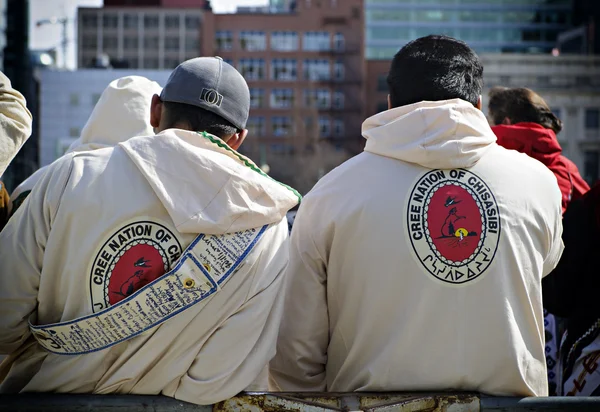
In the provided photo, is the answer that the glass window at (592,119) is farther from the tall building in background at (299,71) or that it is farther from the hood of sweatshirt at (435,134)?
the hood of sweatshirt at (435,134)

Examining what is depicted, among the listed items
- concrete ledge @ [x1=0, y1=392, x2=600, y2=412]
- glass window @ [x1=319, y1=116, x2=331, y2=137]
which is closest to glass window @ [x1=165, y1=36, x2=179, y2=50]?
glass window @ [x1=319, y1=116, x2=331, y2=137]

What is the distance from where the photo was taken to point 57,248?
2.57 meters

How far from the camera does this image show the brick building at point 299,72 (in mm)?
82375

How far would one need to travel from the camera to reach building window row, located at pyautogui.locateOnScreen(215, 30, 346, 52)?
8238cm

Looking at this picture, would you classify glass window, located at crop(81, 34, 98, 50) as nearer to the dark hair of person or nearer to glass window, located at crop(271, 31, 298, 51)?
glass window, located at crop(271, 31, 298, 51)

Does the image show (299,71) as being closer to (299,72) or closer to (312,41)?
(299,72)

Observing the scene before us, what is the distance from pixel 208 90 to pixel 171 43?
351 ft

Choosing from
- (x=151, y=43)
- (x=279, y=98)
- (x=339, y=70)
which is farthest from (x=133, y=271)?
(x=151, y=43)

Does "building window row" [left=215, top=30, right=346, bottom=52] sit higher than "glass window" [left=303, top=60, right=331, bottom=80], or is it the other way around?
"building window row" [left=215, top=30, right=346, bottom=52]

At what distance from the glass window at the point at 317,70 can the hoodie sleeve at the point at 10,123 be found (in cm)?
8125

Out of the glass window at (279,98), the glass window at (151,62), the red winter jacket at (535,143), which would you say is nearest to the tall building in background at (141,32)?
the glass window at (151,62)

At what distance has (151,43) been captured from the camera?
353 feet

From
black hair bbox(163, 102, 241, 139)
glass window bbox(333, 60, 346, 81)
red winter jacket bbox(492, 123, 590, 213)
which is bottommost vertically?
red winter jacket bbox(492, 123, 590, 213)

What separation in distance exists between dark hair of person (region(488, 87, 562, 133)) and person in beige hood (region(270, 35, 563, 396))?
61.4 inches
